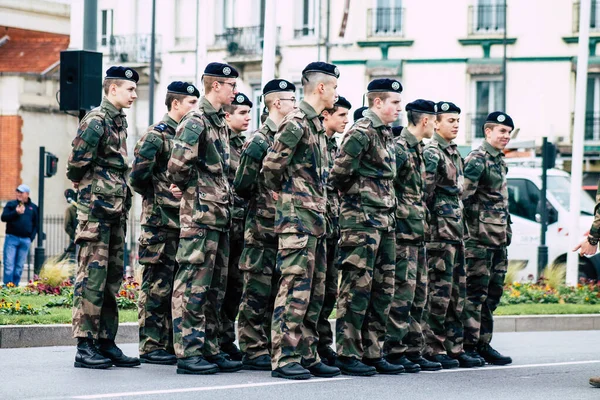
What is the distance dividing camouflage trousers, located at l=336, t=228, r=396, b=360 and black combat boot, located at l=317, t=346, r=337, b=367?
1.51 feet

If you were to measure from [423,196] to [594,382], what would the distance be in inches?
93.8

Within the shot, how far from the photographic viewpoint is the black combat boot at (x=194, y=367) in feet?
33.1

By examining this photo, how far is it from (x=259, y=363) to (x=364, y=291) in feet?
3.59

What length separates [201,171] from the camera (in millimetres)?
10320

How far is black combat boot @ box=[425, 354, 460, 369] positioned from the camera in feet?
38.1

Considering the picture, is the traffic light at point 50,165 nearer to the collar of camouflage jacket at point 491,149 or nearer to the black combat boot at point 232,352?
the collar of camouflage jacket at point 491,149

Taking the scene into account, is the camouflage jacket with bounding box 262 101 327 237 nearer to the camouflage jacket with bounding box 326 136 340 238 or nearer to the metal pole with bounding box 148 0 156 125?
the camouflage jacket with bounding box 326 136 340 238

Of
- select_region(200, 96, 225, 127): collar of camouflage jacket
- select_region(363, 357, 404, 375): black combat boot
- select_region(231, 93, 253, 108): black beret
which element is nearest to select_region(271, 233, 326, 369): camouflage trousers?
select_region(363, 357, 404, 375): black combat boot

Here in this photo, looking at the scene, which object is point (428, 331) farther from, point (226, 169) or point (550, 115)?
point (550, 115)

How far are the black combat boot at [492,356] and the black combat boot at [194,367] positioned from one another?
10.4 ft

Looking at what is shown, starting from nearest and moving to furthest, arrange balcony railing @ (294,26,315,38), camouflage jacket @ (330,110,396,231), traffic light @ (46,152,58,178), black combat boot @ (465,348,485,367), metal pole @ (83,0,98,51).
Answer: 1. camouflage jacket @ (330,110,396,231)
2. black combat boot @ (465,348,485,367)
3. metal pole @ (83,0,98,51)
4. traffic light @ (46,152,58,178)
5. balcony railing @ (294,26,315,38)

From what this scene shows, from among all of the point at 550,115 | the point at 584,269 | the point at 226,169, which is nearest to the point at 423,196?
the point at 226,169

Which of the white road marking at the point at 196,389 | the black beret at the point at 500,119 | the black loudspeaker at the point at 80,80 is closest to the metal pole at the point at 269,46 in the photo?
the black loudspeaker at the point at 80,80

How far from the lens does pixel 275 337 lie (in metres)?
9.97
